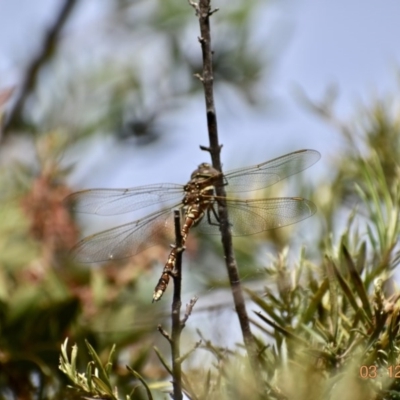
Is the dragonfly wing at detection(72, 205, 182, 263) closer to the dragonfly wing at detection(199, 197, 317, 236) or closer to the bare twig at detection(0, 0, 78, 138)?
the dragonfly wing at detection(199, 197, 317, 236)

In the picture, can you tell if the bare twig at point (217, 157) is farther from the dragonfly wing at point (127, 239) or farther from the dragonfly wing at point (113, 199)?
the dragonfly wing at point (113, 199)

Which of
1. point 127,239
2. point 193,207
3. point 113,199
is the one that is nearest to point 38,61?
point 113,199

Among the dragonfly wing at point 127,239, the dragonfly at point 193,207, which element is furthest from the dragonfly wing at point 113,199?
the dragonfly wing at point 127,239

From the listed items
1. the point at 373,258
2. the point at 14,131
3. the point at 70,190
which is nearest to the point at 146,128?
the point at 14,131

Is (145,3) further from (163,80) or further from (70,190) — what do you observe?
(70,190)

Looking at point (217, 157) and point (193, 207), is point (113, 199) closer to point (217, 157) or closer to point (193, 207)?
point (193, 207)

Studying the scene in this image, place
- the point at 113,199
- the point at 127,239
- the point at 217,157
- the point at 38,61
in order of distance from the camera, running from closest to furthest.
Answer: the point at 217,157
the point at 127,239
the point at 113,199
the point at 38,61
